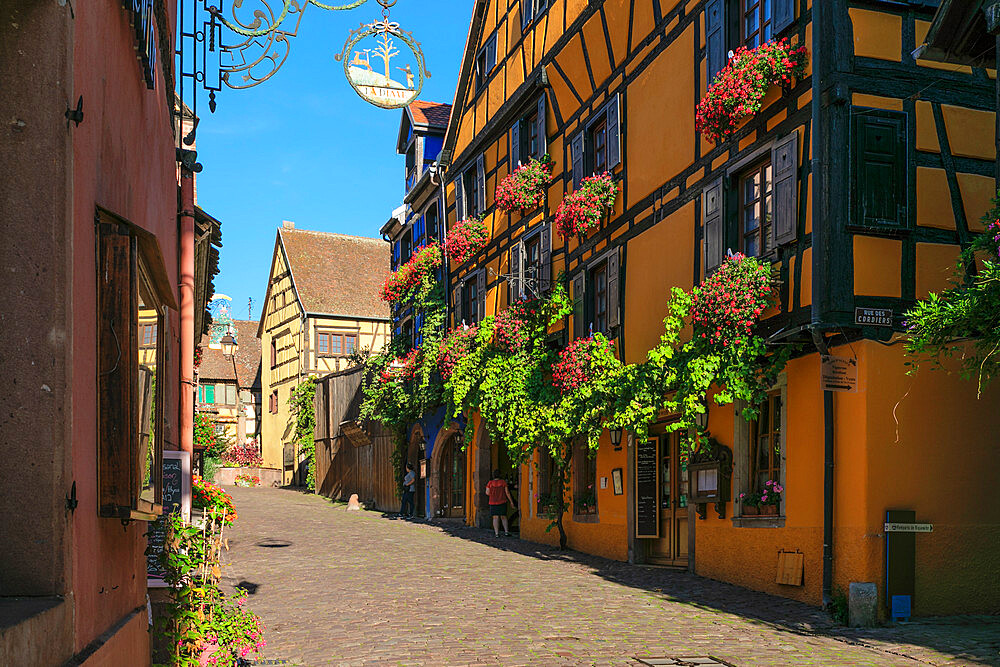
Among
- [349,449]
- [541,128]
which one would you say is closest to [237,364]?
[349,449]

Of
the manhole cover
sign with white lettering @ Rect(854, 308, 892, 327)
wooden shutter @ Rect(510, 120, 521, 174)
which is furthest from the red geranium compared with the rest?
wooden shutter @ Rect(510, 120, 521, 174)

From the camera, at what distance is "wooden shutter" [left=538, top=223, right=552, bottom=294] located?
1834 centimetres

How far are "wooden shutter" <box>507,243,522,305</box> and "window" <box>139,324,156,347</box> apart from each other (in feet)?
44.3

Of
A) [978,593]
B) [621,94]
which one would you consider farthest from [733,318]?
[621,94]

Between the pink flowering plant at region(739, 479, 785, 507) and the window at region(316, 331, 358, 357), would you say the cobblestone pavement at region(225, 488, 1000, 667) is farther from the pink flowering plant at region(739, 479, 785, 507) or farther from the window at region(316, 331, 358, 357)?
the window at region(316, 331, 358, 357)

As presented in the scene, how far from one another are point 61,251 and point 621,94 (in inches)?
507

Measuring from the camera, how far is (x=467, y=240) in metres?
21.9

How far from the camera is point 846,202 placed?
1030 centimetres

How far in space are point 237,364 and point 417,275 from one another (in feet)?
94.8

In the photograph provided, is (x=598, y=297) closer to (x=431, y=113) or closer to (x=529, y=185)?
(x=529, y=185)

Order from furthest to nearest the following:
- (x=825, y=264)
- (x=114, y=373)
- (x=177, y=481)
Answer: (x=825, y=264) → (x=177, y=481) → (x=114, y=373)

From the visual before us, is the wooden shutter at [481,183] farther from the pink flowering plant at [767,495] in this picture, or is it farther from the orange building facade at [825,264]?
the pink flowering plant at [767,495]

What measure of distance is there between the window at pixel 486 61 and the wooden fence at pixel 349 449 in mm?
9987

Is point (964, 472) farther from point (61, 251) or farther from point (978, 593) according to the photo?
point (61, 251)
